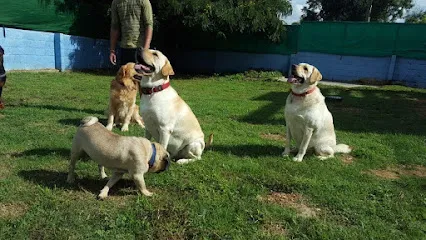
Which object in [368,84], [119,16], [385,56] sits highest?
[119,16]

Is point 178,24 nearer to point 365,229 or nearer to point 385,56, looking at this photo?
point 385,56

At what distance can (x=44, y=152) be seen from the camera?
15.0 ft

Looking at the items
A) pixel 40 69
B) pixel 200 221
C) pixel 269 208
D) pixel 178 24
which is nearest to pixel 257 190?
pixel 269 208

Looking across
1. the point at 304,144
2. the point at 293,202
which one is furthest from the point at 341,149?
the point at 293,202

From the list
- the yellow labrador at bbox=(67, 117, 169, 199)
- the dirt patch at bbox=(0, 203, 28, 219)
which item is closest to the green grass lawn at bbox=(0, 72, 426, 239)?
the dirt patch at bbox=(0, 203, 28, 219)

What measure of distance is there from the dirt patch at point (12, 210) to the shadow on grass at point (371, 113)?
5.06 meters

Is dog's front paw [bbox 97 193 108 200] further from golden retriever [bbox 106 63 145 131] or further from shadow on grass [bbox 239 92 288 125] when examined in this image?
shadow on grass [bbox 239 92 288 125]

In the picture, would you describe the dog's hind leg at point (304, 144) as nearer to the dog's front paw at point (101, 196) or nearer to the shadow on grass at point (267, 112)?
the shadow on grass at point (267, 112)

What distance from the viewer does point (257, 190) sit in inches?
150

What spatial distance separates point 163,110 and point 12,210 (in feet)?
6.21

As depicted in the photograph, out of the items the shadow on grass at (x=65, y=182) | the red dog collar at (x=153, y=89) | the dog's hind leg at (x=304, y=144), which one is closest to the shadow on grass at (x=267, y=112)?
the dog's hind leg at (x=304, y=144)

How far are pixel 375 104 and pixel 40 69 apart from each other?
12023mm

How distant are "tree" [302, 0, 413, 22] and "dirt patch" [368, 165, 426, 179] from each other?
36.6m

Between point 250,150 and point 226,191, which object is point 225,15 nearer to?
point 250,150
